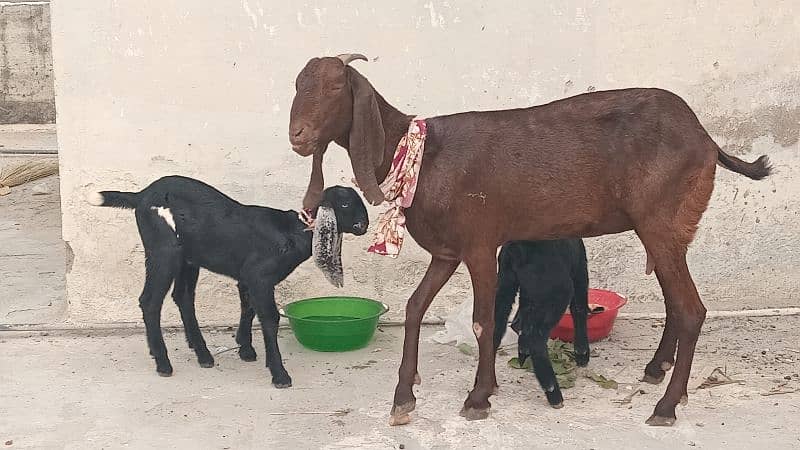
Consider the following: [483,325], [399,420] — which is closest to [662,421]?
[483,325]

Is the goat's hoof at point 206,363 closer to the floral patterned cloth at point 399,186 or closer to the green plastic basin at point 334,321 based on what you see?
the green plastic basin at point 334,321

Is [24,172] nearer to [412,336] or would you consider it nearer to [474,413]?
[412,336]

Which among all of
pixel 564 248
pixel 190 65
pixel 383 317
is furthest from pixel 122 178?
pixel 564 248

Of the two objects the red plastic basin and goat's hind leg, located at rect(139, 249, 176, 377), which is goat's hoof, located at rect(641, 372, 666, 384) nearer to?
the red plastic basin

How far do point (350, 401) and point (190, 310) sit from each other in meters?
1.05

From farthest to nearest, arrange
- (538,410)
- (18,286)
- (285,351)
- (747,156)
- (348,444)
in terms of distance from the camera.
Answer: (18,286) < (747,156) < (285,351) < (538,410) < (348,444)

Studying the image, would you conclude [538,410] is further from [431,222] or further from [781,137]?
[781,137]

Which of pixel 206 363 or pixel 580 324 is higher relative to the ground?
pixel 580 324

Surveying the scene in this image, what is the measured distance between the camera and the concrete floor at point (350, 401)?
14.6 feet

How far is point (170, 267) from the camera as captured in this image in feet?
16.6

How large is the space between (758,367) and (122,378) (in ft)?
10.7

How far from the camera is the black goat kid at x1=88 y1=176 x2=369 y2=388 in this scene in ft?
16.5

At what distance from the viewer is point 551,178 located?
450 centimetres

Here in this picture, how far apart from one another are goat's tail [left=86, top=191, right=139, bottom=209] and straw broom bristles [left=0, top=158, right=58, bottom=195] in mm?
5200
